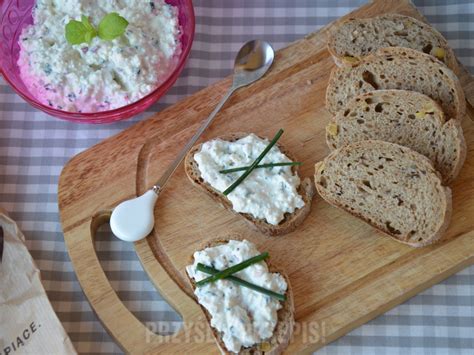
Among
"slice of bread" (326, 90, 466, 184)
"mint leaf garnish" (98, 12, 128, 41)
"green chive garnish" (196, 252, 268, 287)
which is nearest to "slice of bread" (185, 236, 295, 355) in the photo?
"green chive garnish" (196, 252, 268, 287)

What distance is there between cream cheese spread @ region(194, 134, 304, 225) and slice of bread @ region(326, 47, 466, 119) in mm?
431

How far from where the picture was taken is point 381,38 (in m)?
3.41

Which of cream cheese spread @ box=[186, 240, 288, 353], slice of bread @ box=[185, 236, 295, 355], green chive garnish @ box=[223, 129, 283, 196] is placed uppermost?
green chive garnish @ box=[223, 129, 283, 196]

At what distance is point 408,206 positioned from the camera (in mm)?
3146

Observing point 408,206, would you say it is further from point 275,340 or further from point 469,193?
point 275,340

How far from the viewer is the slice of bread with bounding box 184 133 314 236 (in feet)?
10.4

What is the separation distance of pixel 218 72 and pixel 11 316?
1587 millimetres

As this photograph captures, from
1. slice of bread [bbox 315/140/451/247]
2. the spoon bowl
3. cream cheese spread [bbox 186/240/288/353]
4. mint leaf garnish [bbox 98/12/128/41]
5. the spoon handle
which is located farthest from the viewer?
the spoon bowl

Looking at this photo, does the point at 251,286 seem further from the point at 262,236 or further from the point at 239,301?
the point at 262,236

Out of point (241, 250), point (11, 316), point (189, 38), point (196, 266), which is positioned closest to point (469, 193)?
point (241, 250)

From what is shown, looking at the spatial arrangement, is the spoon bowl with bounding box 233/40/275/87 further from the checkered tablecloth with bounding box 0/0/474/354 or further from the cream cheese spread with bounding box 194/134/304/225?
the cream cheese spread with bounding box 194/134/304/225

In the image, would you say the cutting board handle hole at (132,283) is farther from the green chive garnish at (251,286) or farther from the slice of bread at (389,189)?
the slice of bread at (389,189)

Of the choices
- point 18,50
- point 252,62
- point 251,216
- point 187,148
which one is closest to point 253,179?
point 251,216

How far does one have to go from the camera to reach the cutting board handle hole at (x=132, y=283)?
128 inches
